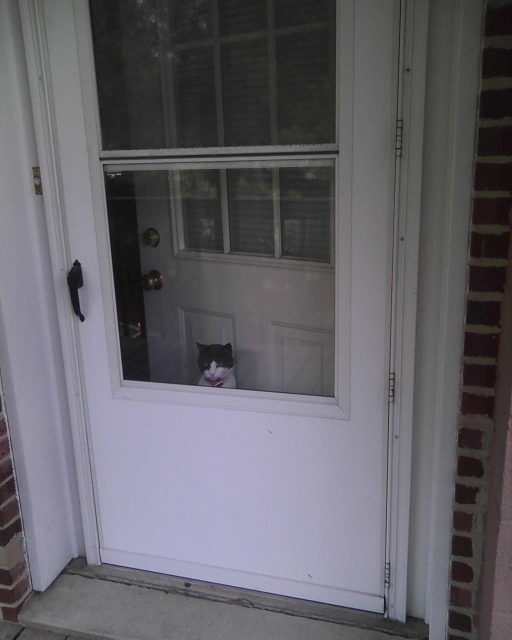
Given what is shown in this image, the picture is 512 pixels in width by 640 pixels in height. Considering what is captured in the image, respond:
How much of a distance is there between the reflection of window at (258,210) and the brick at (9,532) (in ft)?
3.49

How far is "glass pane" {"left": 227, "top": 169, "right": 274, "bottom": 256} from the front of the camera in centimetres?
171

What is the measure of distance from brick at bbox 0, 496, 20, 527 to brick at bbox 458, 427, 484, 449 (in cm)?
139

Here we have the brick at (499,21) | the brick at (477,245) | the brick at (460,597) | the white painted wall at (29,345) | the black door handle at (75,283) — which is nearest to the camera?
the brick at (499,21)

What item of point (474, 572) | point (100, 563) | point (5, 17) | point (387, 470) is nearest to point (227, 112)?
point (5, 17)

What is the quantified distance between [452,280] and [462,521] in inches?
25.6

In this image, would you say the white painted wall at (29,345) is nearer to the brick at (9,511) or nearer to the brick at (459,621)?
the brick at (9,511)

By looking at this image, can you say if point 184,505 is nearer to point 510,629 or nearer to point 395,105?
point 510,629

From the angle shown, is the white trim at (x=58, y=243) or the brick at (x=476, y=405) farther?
the white trim at (x=58, y=243)

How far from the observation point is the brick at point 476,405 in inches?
57.7

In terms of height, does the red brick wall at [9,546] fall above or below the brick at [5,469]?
below

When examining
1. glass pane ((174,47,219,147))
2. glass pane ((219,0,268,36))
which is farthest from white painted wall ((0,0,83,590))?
glass pane ((219,0,268,36))

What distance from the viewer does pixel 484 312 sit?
142 centimetres

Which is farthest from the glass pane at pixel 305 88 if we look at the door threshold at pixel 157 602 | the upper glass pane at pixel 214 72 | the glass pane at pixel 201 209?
the door threshold at pixel 157 602

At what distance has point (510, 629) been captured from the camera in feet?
4.67
